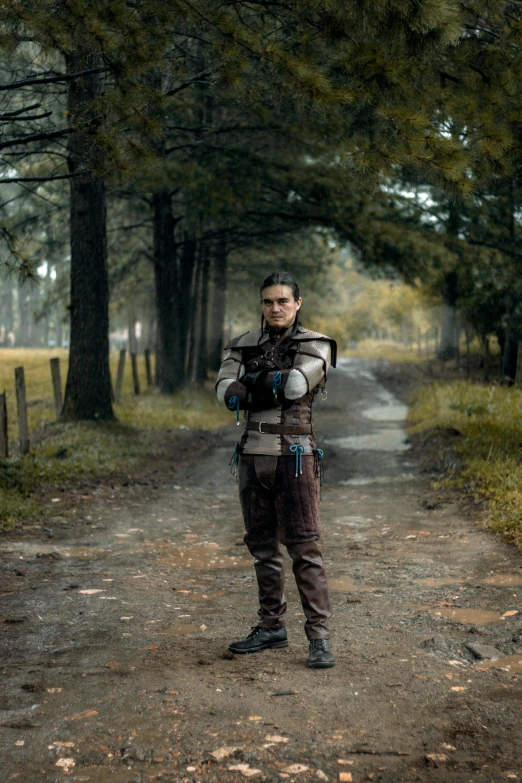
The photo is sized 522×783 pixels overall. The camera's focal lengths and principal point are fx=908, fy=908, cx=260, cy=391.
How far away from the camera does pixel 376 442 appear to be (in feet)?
53.4

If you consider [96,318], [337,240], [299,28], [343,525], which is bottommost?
[343,525]

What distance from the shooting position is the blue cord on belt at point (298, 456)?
5082 millimetres

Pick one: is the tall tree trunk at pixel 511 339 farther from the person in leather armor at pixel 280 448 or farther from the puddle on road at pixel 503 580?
the person in leather armor at pixel 280 448

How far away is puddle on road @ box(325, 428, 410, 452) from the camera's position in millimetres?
15445

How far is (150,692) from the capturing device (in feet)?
14.9

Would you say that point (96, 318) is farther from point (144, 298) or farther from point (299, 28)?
point (144, 298)

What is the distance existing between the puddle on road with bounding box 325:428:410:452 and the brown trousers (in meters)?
10.1

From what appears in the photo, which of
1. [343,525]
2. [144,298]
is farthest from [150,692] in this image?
[144,298]

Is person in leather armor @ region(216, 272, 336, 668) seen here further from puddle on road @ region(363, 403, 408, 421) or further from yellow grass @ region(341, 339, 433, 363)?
yellow grass @ region(341, 339, 433, 363)

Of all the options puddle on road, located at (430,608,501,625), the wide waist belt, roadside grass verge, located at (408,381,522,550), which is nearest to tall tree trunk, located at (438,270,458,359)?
roadside grass verge, located at (408,381,522,550)

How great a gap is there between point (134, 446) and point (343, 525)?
5.61m

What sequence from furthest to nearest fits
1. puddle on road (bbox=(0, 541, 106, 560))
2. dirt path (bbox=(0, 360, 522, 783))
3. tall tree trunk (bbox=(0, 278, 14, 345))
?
tall tree trunk (bbox=(0, 278, 14, 345))
puddle on road (bbox=(0, 541, 106, 560))
dirt path (bbox=(0, 360, 522, 783))

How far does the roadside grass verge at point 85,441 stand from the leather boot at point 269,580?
4362 millimetres

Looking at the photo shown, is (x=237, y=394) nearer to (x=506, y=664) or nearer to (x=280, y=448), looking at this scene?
(x=280, y=448)
